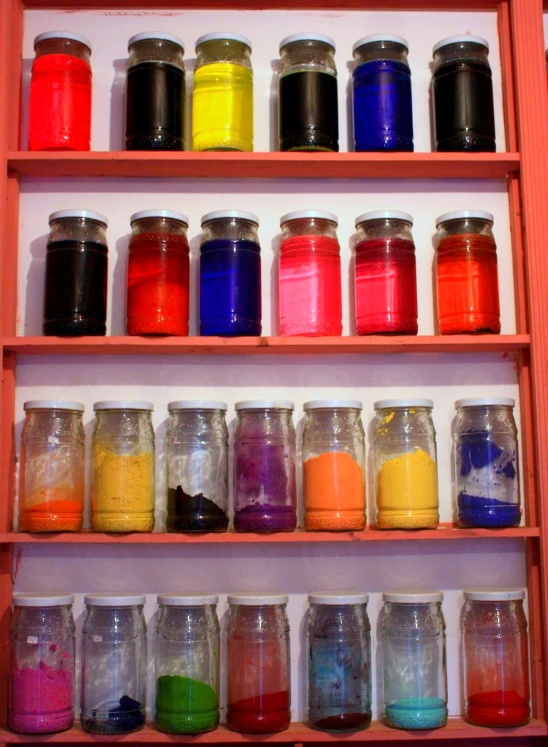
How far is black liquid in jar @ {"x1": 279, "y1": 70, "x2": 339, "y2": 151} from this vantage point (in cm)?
170

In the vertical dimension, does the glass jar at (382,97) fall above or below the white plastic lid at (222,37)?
below

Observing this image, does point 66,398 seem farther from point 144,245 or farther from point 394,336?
point 394,336

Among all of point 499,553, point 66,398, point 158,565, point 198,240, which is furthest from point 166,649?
point 198,240

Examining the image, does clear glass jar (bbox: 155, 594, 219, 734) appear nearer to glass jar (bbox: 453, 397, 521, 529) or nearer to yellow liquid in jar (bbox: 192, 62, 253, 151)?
glass jar (bbox: 453, 397, 521, 529)

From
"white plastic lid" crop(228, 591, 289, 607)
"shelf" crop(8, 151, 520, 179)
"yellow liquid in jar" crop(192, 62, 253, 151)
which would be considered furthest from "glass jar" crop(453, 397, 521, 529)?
"yellow liquid in jar" crop(192, 62, 253, 151)

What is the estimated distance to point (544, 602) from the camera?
5.41ft

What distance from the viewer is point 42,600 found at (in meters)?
1.55

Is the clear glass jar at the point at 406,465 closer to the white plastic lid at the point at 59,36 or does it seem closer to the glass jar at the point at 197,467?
the glass jar at the point at 197,467

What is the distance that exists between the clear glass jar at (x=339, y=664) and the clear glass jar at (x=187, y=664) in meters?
0.19

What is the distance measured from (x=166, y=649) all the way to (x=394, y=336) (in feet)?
2.43

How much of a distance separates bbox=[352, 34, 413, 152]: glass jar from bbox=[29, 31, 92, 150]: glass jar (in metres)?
0.57

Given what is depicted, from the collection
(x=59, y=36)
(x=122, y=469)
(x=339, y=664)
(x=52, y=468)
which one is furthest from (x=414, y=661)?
(x=59, y=36)

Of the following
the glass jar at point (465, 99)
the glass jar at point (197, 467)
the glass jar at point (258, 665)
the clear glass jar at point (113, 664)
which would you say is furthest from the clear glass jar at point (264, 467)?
the glass jar at point (465, 99)

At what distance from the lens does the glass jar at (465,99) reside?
1.72 metres
